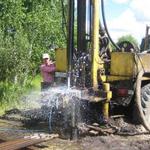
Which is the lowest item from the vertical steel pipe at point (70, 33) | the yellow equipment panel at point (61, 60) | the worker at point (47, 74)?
the worker at point (47, 74)

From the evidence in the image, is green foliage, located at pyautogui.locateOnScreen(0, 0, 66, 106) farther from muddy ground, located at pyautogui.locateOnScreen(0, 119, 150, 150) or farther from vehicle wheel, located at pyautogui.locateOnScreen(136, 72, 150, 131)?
vehicle wheel, located at pyautogui.locateOnScreen(136, 72, 150, 131)

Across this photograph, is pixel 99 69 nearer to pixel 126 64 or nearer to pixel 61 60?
pixel 126 64

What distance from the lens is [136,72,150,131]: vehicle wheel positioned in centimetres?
938

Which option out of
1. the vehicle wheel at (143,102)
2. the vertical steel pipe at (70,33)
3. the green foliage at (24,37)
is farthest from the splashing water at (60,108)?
the green foliage at (24,37)

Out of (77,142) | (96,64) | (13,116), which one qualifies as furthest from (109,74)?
(13,116)

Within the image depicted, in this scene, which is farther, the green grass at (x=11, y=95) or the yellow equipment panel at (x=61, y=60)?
the green grass at (x=11, y=95)

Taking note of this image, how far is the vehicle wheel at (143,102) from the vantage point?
9.38 m

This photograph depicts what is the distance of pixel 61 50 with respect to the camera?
34.1 ft

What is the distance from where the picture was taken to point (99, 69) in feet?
31.8

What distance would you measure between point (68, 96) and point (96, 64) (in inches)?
36.0

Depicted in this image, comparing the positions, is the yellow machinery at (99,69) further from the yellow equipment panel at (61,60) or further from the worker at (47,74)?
the worker at (47,74)

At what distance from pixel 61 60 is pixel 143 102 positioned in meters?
1.93

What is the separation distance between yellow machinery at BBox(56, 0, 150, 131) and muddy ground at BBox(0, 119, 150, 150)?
396mm

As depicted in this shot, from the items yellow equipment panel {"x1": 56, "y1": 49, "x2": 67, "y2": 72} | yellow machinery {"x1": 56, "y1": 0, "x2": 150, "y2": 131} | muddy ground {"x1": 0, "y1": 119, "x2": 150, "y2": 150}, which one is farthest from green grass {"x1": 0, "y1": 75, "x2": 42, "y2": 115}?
yellow machinery {"x1": 56, "y1": 0, "x2": 150, "y2": 131}
